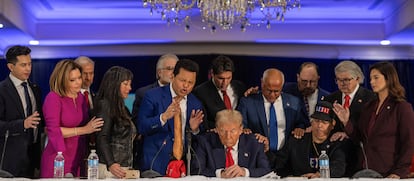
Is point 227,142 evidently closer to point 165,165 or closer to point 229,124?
point 229,124

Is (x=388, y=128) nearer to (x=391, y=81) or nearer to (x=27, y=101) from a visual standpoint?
(x=391, y=81)

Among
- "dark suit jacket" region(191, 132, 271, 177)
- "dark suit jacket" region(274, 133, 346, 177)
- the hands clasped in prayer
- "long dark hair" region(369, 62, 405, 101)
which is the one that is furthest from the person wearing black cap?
the hands clasped in prayer

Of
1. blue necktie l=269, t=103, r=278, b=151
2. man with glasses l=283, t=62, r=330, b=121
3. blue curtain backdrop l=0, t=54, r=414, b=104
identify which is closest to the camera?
blue necktie l=269, t=103, r=278, b=151

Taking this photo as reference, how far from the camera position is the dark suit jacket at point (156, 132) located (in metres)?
4.40

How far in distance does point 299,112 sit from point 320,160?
2.19 ft

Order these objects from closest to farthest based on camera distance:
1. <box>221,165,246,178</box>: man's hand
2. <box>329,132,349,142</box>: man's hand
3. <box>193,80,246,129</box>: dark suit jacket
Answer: <box>221,165,246,178</box>: man's hand
<box>329,132,349,142</box>: man's hand
<box>193,80,246,129</box>: dark suit jacket

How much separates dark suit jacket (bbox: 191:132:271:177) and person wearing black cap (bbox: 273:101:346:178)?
0.27m

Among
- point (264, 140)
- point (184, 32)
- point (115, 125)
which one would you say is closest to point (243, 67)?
point (184, 32)

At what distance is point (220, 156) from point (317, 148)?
2.19 ft

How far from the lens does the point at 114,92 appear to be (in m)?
4.38

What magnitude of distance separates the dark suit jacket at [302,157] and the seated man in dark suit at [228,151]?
263 millimetres

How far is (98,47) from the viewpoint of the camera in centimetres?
819

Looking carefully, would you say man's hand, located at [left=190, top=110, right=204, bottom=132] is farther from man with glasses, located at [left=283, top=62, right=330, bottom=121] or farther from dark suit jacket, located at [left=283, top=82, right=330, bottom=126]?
man with glasses, located at [left=283, top=62, right=330, bottom=121]

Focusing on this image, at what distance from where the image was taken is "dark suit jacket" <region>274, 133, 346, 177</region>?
4.46 metres
